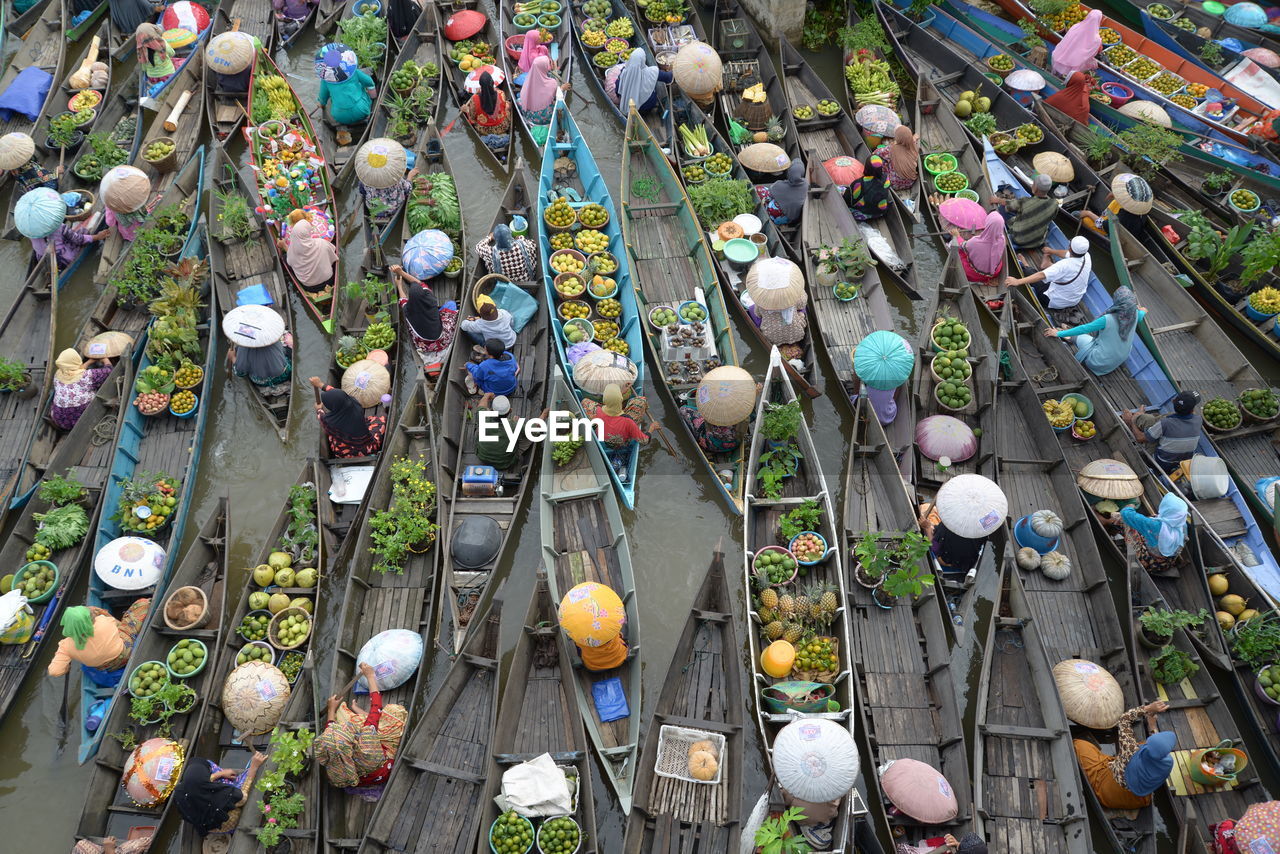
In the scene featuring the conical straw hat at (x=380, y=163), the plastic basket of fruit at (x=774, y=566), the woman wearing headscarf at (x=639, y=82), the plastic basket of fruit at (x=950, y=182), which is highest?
the woman wearing headscarf at (x=639, y=82)

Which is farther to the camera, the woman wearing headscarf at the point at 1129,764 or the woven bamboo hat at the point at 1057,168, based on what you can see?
the woven bamboo hat at the point at 1057,168

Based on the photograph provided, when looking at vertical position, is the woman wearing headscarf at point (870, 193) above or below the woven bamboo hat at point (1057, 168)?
below

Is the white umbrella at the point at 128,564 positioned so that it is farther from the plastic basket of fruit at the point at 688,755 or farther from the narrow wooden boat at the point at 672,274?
the narrow wooden boat at the point at 672,274


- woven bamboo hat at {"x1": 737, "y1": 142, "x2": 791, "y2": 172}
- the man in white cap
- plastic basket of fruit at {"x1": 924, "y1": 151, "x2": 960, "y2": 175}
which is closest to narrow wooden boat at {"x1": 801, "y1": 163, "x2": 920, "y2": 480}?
woven bamboo hat at {"x1": 737, "y1": 142, "x2": 791, "y2": 172}

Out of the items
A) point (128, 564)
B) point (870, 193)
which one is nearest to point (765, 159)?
point (870, 193)

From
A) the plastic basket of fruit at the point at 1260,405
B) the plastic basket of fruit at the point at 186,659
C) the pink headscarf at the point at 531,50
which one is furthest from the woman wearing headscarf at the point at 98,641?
the plastic basket of fruit at the point at 1260,405

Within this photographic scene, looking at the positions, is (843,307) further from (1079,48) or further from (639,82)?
(1079,48)

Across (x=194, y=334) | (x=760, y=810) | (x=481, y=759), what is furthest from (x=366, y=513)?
(x=760, y=810)
